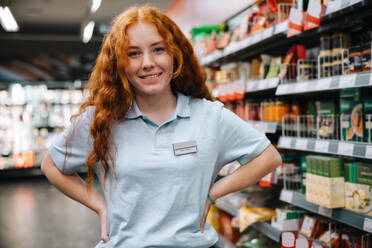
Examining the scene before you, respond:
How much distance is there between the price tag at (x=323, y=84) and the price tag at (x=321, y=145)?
0.31 m

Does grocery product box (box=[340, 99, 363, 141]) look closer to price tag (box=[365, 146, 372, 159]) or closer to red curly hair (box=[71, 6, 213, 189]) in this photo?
price tag (box=[365, 146, 372, 159])

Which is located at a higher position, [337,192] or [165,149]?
[165,149]

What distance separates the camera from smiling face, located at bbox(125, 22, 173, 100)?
1.42m

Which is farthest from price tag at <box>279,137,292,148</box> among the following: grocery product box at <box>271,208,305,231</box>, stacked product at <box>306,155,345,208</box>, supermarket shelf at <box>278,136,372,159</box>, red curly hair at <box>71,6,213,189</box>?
red curly hair at <box>71,6,213,189</box>

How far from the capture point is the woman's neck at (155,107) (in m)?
1.54

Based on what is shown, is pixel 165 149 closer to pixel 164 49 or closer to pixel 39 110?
pixel 164 49

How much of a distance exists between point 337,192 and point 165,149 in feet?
3.95

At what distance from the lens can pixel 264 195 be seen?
3441 mm

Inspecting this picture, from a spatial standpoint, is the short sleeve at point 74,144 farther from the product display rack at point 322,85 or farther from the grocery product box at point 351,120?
the grocery product box at point 351,120

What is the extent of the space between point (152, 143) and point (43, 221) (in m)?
4.43

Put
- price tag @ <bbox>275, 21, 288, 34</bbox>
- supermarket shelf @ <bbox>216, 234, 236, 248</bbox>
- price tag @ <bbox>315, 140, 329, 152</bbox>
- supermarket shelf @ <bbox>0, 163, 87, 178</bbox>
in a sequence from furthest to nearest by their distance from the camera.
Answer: supermarket shelf @ <bbox>0, 163, 87, 178</bbox> < supermarket shelf @ <bbox>216, 234, 236, 248</bbox> < price tag @ <bbox>275, 21, 288, 34</bbox> < price tag @ <bbox>315, 140, 329, 152</bbox>

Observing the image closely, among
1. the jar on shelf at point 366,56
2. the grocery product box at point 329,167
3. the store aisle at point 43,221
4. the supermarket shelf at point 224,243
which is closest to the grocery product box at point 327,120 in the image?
the grocery product box at point 329,167

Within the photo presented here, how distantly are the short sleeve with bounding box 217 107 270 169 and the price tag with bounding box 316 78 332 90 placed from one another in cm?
82

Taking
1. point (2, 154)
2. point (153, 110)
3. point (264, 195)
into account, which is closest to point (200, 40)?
point (264, 195)
